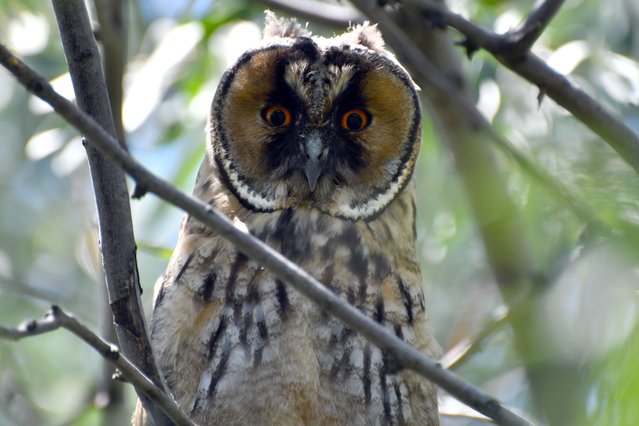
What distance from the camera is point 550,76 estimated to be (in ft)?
7.85

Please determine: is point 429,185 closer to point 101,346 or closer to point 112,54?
point 112,54

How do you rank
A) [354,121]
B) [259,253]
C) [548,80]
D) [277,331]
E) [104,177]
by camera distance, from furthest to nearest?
[354,121]
[277,331]
[548,80]
[104,177]
[259,253]

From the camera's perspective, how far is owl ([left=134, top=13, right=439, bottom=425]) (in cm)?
269

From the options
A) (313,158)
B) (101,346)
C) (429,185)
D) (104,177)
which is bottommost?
(101,346)

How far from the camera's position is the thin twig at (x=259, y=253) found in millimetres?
1613

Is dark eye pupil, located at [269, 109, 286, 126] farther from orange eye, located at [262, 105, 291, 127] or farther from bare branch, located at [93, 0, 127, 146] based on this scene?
bare branch, located at [93, 0, 127, 146]

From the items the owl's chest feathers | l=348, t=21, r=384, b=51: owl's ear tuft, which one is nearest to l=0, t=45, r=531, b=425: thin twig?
the owl's chest feathers

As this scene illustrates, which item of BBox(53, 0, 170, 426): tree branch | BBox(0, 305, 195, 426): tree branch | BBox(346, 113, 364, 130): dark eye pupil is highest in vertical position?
BBox(346, 113, 364, 130): dark eye pupil

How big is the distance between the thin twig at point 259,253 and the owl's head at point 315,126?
1302mm

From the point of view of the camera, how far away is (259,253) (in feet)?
5.40

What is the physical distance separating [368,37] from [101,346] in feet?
5.75

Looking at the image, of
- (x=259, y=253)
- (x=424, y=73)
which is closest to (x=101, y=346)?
(x=259, y=253)

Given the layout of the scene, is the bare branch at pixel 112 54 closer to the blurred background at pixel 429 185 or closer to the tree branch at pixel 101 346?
the blurred background at pixel 429 185

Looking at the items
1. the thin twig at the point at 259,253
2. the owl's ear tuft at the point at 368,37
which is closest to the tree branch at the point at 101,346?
the thin twig at the point at 259,253
